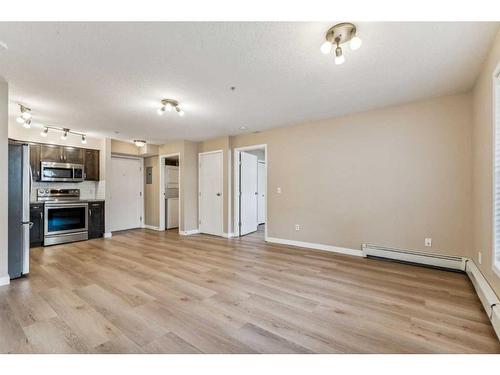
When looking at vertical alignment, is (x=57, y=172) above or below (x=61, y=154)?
below

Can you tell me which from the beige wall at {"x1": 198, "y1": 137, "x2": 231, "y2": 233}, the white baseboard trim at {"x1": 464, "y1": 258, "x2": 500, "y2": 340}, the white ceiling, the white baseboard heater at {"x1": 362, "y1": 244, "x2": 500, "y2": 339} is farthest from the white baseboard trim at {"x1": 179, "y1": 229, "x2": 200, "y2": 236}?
the white baseboard trim at {"x1": 464, "y1": 258, "x2": 500, "y2": 340}

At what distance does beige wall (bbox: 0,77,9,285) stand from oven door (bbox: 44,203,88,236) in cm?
211

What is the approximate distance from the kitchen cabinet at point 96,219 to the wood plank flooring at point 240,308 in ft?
5.10

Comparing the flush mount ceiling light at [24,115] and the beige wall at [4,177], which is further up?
the flush mount ceiling light at [24,115]

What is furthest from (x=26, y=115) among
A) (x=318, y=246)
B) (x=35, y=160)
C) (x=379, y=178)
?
(x=379, y=178)

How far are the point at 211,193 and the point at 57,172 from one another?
3298 mm

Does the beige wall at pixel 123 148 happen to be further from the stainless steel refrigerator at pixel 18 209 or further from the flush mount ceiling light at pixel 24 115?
the stainless steel refrigerator at pixel 18 209

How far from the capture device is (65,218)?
476 cm

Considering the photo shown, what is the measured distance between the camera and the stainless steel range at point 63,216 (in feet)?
14.9

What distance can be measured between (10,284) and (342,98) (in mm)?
4718

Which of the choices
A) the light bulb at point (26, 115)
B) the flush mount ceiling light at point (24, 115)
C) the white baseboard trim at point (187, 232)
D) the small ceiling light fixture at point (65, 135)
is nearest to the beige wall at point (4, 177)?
the flush mount ceiling light at point (24, 115)

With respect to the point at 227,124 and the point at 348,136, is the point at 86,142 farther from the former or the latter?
the point at 348,136

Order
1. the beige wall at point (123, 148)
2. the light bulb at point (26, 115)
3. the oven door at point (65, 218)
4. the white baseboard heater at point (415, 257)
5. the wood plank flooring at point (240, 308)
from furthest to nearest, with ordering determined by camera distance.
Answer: the beige wall at point (123, 148) < the oven door at point (65, 218) < the light bulb at point (26, 115) < the white baseboard heater at point (415, 257) < the wood plank flooring at point (240, 308)

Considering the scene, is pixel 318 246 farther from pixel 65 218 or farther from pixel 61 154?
pixel 61 154
